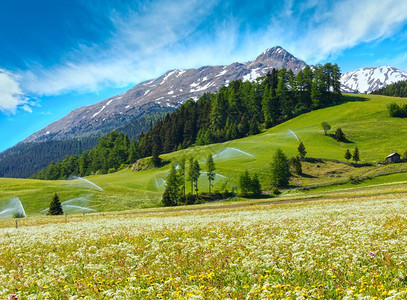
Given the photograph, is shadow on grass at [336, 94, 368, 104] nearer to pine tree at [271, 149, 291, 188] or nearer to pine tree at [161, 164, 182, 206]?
pine tree at [271, 149, 291, 188]

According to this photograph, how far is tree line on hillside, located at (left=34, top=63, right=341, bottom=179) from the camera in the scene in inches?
5748

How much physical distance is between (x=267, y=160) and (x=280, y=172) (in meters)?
17.7

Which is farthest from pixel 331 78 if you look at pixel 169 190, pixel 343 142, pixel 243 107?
pixel 169 190

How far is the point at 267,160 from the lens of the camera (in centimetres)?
9169

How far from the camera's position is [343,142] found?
102 m

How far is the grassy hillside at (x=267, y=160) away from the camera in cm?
7206

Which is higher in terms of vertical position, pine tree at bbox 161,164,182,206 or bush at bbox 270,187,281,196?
pine tree at bbox 161,164,182,206

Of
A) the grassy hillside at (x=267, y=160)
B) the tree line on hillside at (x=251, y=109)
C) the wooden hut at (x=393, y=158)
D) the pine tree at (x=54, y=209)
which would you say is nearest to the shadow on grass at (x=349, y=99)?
the tree line on hillside at (x=251, y=109)

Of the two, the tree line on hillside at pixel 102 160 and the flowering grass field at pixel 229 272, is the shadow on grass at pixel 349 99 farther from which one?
the flowering grass field at pixel 229 272

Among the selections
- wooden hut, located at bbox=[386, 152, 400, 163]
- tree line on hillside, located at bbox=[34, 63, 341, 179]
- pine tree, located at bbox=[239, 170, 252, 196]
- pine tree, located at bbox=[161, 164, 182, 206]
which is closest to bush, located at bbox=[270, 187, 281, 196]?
pine tree, located at bbox=[239, 170, 252, 196]

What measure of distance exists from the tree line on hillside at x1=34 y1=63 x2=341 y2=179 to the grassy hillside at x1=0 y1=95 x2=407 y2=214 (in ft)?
40.5

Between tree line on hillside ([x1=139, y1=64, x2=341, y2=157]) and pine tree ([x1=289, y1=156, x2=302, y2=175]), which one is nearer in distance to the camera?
pine tree ([x1=289, y1=156, x2=302, y2=175])

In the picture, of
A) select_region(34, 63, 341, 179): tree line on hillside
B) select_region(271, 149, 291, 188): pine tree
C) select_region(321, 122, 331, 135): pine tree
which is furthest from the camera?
select_region(34, 63, 341, 179): tree line on hillside

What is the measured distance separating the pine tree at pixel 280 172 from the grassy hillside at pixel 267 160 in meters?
2.49
